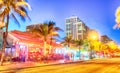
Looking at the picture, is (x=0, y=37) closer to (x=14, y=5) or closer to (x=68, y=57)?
(x=14, y=5)

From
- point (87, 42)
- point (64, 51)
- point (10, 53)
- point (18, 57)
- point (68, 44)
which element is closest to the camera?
point (18, 57)

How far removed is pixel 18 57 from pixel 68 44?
4551 centimetres

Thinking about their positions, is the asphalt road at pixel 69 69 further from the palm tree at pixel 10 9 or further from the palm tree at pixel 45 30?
the palm tree at pixel 45 30

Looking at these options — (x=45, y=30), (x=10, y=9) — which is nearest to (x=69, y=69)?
(x=10, y=9)

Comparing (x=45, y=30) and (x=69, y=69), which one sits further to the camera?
(x=45, y=30)

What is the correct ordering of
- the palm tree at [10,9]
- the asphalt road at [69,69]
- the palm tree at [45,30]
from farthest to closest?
1. the palm tree at [45,30]
2. the palm tree at [10,9]
3. the asphalt road at [69,69]

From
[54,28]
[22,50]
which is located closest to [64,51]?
[54,28]

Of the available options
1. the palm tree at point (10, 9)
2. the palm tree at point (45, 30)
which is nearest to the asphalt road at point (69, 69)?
the palm tree at point (10, 9)

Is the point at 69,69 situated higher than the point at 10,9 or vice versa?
the point at 10,9

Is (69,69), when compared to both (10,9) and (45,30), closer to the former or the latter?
(10,9)

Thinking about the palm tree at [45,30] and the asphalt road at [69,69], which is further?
the palm tree at [45,30]

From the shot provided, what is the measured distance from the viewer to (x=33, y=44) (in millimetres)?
48500

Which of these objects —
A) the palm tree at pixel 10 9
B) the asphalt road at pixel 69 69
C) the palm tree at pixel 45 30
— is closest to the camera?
the asphalt road at pixel 69 69

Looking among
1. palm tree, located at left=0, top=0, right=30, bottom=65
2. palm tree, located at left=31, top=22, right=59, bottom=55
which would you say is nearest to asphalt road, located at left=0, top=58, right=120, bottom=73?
palm tree, located at left=0, top=0, right=30, bottom=65
